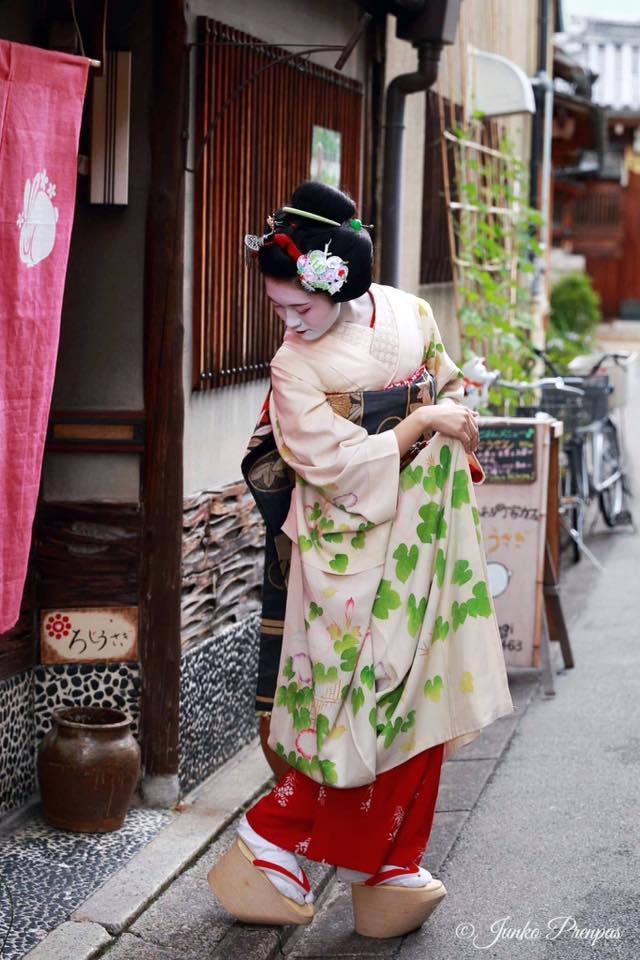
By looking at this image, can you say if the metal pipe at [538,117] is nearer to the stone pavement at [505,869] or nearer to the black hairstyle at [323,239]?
the stone pavement at [505,869]

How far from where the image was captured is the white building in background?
32469 mm

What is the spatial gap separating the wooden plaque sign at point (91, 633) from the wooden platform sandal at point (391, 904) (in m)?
1.56

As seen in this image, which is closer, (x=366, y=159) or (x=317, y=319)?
(x=317, y=319)

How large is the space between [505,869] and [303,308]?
235 cm

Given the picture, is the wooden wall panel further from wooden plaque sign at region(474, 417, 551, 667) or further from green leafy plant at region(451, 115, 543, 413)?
green leafy plant at region(451, 115, 543, 413)

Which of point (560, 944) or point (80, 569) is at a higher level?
point (80, 569)

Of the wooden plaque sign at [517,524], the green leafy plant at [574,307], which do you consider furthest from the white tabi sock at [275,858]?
the green leafy plant at [574,307]

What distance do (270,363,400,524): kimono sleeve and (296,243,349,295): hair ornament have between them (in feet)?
Answer: 0.99

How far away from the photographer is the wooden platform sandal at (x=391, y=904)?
4.79 metres

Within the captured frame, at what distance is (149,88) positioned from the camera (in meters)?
5.66

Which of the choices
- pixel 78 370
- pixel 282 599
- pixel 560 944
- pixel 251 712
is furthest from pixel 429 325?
pixel 251 712

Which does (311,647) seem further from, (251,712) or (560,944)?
(251,712)

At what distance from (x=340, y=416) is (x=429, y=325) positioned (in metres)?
0.53

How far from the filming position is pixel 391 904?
189 inches
